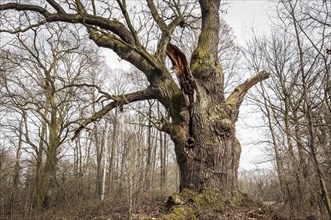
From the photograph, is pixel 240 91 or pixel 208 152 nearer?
pixel 208 152

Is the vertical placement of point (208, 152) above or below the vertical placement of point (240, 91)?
below

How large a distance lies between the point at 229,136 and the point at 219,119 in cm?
42

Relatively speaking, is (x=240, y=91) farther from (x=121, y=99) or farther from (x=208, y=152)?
(x=121, y=99)

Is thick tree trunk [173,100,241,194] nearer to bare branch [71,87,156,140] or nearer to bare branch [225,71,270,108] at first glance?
bare branch [225,71,270,108]

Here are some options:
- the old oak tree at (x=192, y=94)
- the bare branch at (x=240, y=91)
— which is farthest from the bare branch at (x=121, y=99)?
the bare branch at (x=240, y=91)

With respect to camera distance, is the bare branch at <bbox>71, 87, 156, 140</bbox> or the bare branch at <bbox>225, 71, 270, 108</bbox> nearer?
the bare branch at <bbox>225, 71, 270, 108</bbox>

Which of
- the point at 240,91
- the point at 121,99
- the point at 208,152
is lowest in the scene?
the point at 208,152

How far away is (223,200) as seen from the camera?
4.82 metres

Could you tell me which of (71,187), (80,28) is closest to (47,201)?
(71,187)

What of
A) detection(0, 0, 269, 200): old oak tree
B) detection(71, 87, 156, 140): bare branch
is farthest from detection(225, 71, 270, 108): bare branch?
detection(71, 87, 156, 140): bare branch

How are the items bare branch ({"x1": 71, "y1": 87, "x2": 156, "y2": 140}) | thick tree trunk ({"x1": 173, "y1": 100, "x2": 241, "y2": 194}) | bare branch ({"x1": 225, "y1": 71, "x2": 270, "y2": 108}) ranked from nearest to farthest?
1. thick tree trunk ({"x1": 173, "y1": 100, "x2": 241, "y2": 194})
2. bare branch ({"x1": 225, "y1": 71, "x2": 270, "y2": 108})
3. bare branch ({"x1": 71, "y1": 87, "x2": 156, "y2": 140})

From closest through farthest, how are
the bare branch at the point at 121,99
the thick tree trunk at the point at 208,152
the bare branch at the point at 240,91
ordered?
the thick tree trunk at the point at 208,152 → the bare branch at the point at 240,91 → the bare branch at the point at 121,99

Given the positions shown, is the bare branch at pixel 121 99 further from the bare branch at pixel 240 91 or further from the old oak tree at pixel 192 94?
the bare branch at pixel 240 91

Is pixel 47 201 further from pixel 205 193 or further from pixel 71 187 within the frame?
pixel 205 193
